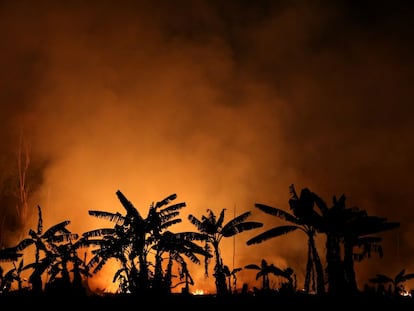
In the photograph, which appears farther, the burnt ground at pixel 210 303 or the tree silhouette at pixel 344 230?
the tree silhouette at pixel 344 230

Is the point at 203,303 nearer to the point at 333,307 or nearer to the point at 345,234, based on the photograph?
the point at 333,307

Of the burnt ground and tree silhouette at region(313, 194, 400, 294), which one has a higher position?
tree silhouette at region(313, 194, 400, 294)

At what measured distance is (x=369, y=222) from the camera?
2297 cm

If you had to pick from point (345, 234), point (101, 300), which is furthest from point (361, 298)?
point (101, 300)

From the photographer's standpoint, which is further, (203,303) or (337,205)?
(337,205)

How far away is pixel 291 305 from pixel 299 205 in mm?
6609

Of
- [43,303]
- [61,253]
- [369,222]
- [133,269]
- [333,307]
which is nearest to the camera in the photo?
[333,307]

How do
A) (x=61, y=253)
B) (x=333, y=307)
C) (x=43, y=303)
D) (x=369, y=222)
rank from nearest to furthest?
(x=333, y=307), (x=43, y=303), (x=369, y=222), (x=61, y=253)

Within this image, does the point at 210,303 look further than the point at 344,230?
No

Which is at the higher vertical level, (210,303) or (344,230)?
(344,230)

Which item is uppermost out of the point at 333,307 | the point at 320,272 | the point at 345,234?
the point at 345,234

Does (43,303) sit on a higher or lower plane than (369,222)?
lower

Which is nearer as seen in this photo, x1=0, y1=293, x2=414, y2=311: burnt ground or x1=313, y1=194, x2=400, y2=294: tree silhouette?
x1=0, y1=293, x2=414, y2=311: burnt ground

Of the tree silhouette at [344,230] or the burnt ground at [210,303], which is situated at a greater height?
the tree silhouette at [344,230]
